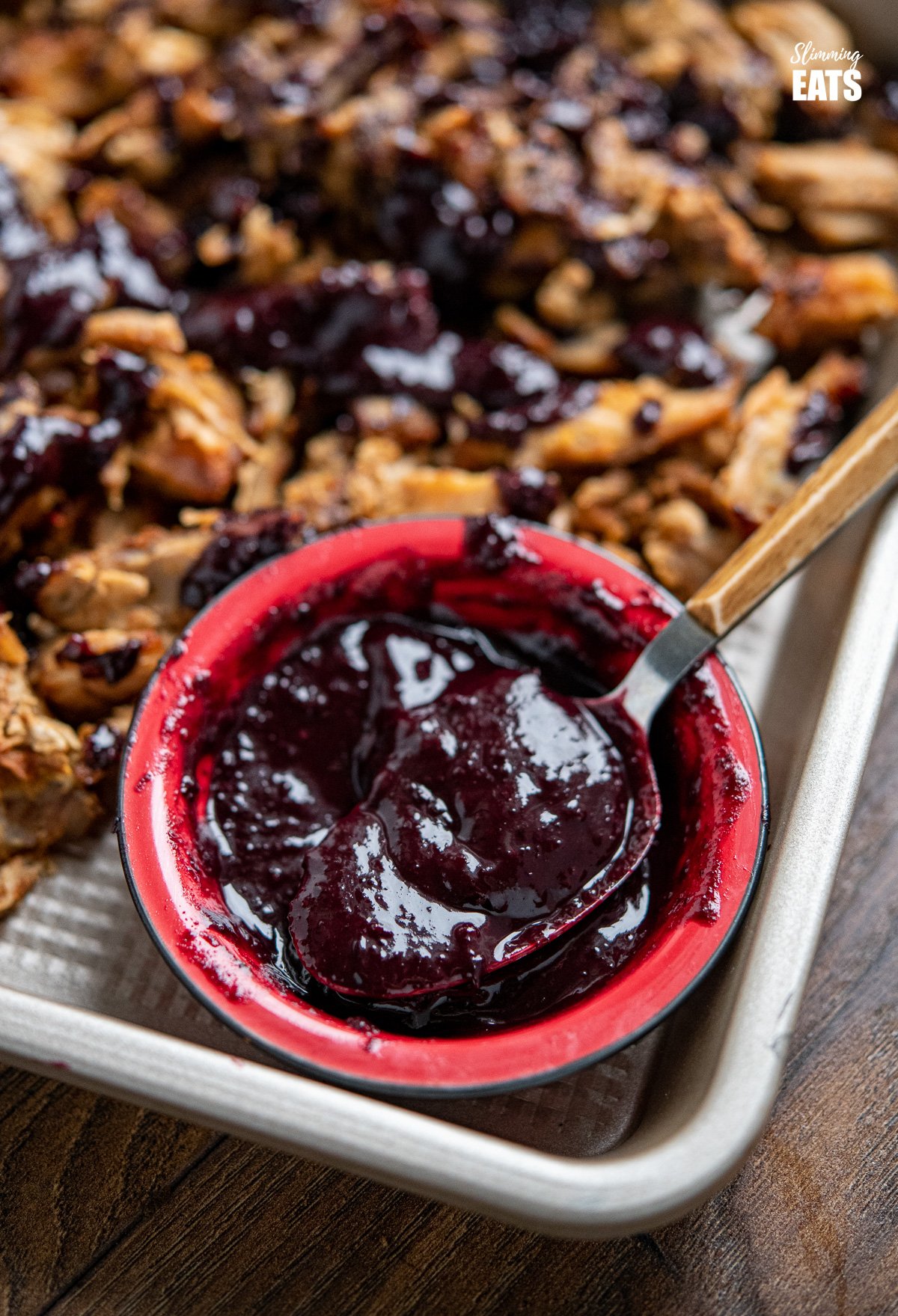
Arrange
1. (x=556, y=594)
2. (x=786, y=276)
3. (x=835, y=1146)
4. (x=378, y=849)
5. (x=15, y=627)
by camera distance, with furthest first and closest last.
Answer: (x=786, y=276) < (x=15, y=627) < (x=556, y=594) < (x=835, y=1146) < (x=378, y=849)

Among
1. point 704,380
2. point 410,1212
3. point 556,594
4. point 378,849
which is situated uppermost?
point 704,380

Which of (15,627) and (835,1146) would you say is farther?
(15,627)

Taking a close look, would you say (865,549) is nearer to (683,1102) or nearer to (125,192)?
(683,1102)

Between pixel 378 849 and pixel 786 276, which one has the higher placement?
pixel 786 276

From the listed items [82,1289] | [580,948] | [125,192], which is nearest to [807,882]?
[580,948]

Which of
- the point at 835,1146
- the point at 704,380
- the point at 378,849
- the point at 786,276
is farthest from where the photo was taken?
the point at 786,276
